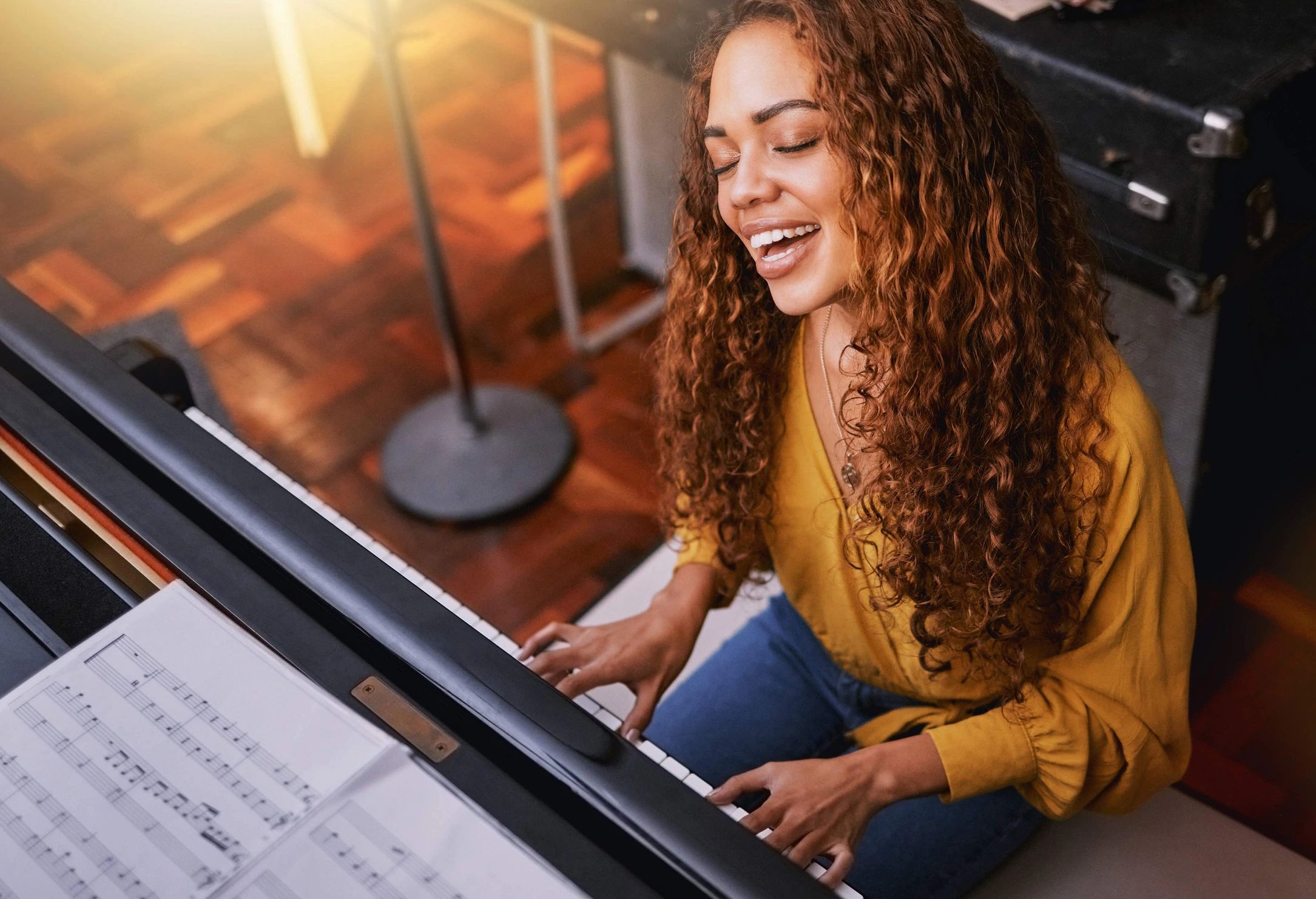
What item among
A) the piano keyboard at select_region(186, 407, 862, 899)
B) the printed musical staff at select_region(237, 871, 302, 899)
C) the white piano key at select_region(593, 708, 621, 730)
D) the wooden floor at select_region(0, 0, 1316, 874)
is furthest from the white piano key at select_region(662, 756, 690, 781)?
the wooden floor at select_region(0, 0, 1316, 874)

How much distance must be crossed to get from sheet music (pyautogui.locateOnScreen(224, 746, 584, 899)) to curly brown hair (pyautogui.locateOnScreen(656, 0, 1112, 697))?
45cm

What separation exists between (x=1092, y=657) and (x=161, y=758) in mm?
699

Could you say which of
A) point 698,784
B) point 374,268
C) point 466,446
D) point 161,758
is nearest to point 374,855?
point 161,758

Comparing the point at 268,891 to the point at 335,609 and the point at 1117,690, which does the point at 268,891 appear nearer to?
the point at 335,609

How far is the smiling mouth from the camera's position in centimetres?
109

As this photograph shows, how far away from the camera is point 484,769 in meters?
0.87

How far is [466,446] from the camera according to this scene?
2541mm

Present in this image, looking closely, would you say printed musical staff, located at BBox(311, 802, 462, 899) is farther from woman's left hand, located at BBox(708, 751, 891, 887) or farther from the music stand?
the music stand

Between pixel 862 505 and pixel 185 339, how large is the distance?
51.3 inches

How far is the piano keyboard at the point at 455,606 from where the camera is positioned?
1056 millimetres

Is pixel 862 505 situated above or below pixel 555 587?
above

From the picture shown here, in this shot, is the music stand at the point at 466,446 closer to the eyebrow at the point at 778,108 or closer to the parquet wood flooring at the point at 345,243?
the parquet wood flooring at the point at 345,243

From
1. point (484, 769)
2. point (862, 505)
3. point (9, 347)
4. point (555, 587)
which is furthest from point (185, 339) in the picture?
point (484, 769)

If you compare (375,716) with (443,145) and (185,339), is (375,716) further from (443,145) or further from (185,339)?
(443,145)
